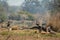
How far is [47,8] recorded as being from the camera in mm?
17219

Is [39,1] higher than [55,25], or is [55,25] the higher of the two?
[39,1]

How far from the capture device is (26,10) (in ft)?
63.3

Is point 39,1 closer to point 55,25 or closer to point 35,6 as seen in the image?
point 35,6

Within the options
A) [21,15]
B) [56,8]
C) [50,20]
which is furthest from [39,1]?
[50,20]

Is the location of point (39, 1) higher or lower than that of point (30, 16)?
higher

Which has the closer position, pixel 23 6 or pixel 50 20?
pixel 50 20

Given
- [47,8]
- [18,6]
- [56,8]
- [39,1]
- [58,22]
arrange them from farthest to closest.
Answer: [18,6], [39,1], [47,8], [56,8], [58,22]

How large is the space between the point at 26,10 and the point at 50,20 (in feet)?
22.4

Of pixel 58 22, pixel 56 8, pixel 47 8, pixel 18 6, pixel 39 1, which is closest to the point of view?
pixel 58 22

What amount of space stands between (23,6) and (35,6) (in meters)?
1.22

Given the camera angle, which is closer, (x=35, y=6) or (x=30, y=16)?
(x=30, y=16)

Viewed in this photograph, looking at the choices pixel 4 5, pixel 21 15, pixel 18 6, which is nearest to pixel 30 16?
pixel 21 15

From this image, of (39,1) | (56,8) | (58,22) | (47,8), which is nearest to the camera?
(58,22)

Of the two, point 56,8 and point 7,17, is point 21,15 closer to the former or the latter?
point 7,17
